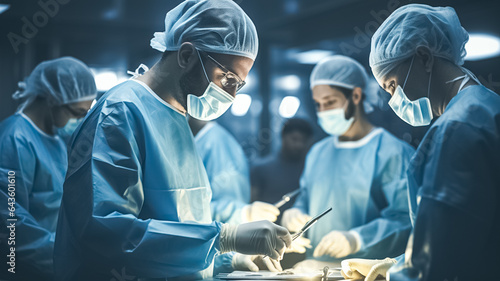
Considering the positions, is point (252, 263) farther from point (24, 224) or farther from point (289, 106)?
point (289, 106)

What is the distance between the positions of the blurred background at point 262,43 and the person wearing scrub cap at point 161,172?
0.69 m

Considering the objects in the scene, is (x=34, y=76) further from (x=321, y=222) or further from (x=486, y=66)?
(x=486, y=66)

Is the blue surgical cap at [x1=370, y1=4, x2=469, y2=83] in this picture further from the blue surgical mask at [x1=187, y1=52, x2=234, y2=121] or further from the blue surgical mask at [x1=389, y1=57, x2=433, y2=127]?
the blue surgical mask at [x1=187, y1=52, x2=234, y2=121]

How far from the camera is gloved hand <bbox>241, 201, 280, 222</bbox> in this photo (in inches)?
104

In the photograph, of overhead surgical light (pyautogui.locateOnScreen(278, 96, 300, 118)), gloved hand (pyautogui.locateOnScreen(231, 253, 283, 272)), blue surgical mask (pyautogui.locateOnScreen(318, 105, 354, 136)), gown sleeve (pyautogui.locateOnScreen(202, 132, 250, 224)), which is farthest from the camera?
overhead surgical light (pyautogui.locateOnScreen(278, 96, 300, 118))

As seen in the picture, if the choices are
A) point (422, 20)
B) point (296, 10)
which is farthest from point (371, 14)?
point (422, 20)

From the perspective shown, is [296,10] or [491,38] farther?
[296,10]

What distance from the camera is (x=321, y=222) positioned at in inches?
114

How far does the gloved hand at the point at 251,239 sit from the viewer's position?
1604 mm

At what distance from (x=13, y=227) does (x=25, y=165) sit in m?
0.33

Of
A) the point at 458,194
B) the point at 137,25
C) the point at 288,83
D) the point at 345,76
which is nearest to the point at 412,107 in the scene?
the point at 458,194

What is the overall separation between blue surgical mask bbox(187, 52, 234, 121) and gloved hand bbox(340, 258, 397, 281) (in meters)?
0.85

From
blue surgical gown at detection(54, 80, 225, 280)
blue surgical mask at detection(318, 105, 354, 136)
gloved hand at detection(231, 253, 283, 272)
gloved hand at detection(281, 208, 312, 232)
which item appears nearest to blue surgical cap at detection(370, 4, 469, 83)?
blue surgical gown at detection(54, 80, 225, 280)

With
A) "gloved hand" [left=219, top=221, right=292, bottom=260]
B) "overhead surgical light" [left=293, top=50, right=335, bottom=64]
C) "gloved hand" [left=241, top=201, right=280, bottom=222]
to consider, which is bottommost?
"gloved hand" [left=241, top=201, right=280, bottom=222]
